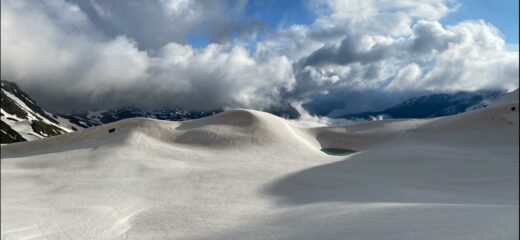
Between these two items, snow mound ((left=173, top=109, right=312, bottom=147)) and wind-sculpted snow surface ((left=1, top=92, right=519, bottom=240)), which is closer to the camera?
wind-sculpted snow surface ((left=1, top=92, right=519, bottom=240))

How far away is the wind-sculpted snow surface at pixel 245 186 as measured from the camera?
54.7 ft

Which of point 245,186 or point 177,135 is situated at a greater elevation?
point 177,135

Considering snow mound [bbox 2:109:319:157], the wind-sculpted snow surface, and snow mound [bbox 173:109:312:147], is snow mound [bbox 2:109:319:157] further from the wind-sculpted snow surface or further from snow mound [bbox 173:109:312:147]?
the wind-sculpted snow surface

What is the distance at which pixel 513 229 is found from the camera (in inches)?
482

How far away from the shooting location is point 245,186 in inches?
1169

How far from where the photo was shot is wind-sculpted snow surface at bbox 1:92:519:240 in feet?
54.7

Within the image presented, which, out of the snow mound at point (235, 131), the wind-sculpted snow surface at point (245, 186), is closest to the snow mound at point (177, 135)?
the snow mound at point (235, 131)

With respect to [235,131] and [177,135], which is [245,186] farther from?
[235,131]

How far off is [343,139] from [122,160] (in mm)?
41061

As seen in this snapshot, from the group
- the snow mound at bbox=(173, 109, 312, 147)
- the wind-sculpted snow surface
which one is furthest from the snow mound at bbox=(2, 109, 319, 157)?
the wind-sculpted snow surface

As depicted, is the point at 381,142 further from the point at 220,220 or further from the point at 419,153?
the point at 220,220

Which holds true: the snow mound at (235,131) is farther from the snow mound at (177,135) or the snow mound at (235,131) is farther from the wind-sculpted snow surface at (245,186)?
the wind-sculpted snow surface at (245,186)

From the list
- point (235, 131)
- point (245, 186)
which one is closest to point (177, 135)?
point (235, 131)

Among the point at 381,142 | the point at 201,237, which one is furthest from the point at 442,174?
the point at 381,142
